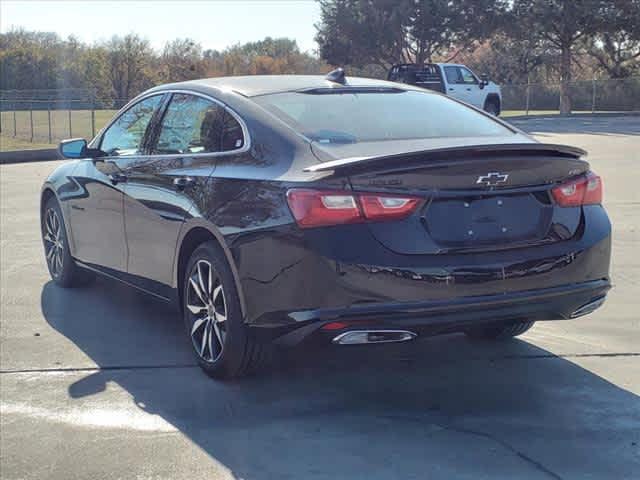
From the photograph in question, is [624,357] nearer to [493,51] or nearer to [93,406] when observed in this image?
[93,406]

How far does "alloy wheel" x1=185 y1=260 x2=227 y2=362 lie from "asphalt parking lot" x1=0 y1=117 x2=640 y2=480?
0.20 metres

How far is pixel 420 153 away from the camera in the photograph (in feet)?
14.1

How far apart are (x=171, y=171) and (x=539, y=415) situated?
99.2 inches

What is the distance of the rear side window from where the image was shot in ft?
17.0

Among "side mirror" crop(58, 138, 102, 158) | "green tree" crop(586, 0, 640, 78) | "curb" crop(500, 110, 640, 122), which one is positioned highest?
"green tree" crop(586, 0, 640, 78)

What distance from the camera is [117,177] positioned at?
6.19m

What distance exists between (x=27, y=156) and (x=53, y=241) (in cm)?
1832

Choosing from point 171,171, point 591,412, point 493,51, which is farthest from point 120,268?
point 493,51

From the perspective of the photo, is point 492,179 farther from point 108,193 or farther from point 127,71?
point 127,71

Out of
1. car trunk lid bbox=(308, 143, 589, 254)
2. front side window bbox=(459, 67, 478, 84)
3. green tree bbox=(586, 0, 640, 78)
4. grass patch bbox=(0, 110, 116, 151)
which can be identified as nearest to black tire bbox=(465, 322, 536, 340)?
car trunk lid bbox=(308, 143, 589, 254)

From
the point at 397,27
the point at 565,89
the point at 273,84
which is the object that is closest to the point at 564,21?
the point at 565,89

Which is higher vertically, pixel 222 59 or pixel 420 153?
pixel 222 59

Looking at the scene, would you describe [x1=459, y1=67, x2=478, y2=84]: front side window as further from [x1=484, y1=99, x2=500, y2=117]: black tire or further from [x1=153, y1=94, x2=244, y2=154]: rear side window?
[x1=153, y1=94, x2=244, y2=154]: rear side window

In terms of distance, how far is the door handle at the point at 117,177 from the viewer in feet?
19.9
